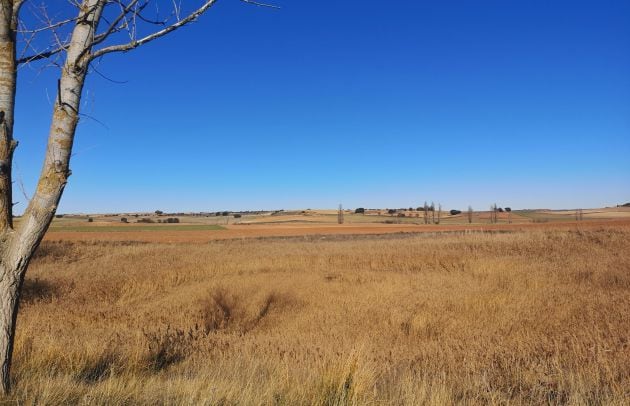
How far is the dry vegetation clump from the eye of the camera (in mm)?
4344

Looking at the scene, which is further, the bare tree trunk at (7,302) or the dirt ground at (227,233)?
the dirt ground at (227,233)

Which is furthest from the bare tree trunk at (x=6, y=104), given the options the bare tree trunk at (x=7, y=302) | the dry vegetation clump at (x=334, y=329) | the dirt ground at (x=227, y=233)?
the dirt ground at (x=227, y=233)

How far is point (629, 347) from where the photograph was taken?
6617 mm

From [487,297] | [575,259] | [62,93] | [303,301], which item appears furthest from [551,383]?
[575,259]

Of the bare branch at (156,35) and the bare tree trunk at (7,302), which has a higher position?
the bare branch at (156,35)

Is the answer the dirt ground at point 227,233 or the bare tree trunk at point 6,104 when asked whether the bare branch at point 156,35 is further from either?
the dirt ground at point 227,233

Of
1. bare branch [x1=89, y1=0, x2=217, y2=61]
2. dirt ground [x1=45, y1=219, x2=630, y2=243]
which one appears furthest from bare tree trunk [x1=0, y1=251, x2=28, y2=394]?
dirt ground [x1=45, y1=219, x2=630, y2=243]

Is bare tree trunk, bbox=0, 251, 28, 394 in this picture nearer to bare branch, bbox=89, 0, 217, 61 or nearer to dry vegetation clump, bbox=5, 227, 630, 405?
dry vegetation clump, bbox=5, 227, 630, 405

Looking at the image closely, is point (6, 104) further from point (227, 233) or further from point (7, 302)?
point (227, 233)

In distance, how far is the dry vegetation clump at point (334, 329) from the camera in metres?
4.34

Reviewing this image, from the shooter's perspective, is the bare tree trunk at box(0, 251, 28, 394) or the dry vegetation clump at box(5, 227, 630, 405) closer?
the bare tree trunk at box(0, 251, 28, 394)

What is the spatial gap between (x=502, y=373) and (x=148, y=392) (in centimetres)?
440

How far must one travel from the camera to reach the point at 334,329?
30.2ft

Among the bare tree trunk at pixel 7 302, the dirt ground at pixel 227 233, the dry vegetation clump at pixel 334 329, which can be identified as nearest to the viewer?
the bare tree trunk at pixel 7 302
